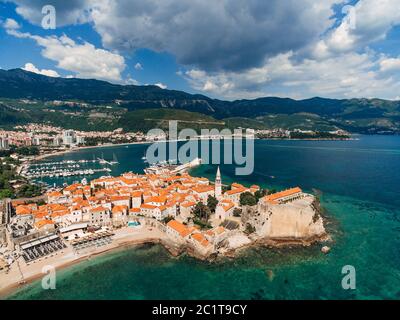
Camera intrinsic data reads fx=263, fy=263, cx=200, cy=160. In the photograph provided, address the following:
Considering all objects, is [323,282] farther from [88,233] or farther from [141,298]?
[88,233]

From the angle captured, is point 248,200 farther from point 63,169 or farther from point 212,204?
point 63,169

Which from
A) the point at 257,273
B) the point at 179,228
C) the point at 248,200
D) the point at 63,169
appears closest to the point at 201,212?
the point at 179,228

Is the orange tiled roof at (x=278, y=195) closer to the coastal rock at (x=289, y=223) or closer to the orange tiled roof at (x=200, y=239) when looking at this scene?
the coastal rock at (x=289, y=223)

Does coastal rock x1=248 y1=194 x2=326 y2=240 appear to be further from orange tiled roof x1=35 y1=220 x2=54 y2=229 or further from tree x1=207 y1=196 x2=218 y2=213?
orange tiled roof x1=35 y1=220 x2=54 y2=229
